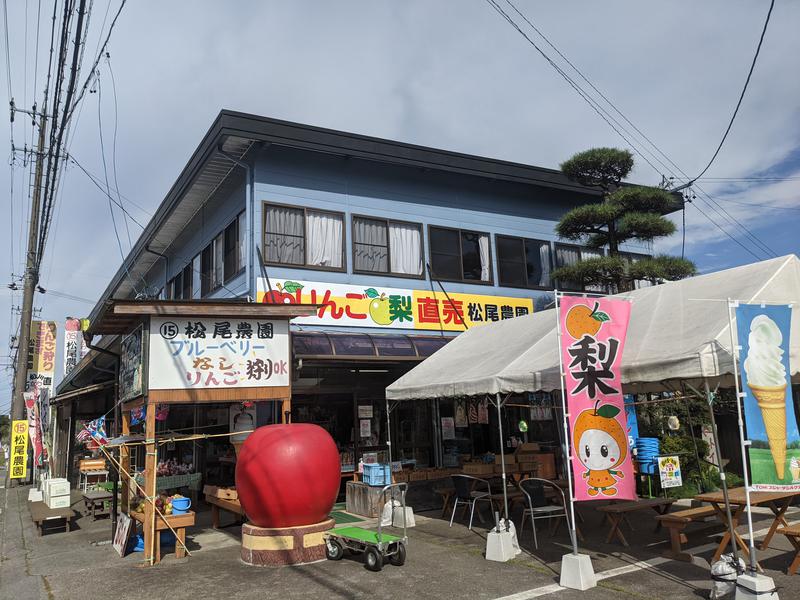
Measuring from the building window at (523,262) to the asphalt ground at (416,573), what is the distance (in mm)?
7247

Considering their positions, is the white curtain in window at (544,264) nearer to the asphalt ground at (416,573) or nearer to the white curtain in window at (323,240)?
the white curtain in window at (323,240)

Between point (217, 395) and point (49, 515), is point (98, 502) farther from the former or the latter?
point (217, 395)

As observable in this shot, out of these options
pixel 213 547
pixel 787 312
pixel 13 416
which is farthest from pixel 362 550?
pixel 13 416

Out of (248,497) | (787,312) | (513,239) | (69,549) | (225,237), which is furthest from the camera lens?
(513,239)

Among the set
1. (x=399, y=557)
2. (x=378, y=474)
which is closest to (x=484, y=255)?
(x=378, y=474)

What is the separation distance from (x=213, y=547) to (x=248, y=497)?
218 centimetres

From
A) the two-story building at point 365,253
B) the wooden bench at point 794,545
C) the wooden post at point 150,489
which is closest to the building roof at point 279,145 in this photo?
the two-story building at point 365,253

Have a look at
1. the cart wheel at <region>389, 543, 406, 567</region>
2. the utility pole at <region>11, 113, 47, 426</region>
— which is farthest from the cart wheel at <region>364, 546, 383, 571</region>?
the utility pole at <region>11, 113, 47, 426</region>

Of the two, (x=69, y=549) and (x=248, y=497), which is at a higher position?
(x=248, y=497)

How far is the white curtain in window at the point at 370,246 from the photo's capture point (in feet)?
47.2

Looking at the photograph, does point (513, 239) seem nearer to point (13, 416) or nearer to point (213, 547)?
point (213, 547)

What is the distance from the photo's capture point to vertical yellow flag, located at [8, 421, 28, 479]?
73.1 feet

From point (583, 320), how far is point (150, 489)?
686cm

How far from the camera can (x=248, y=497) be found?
8.77 m
